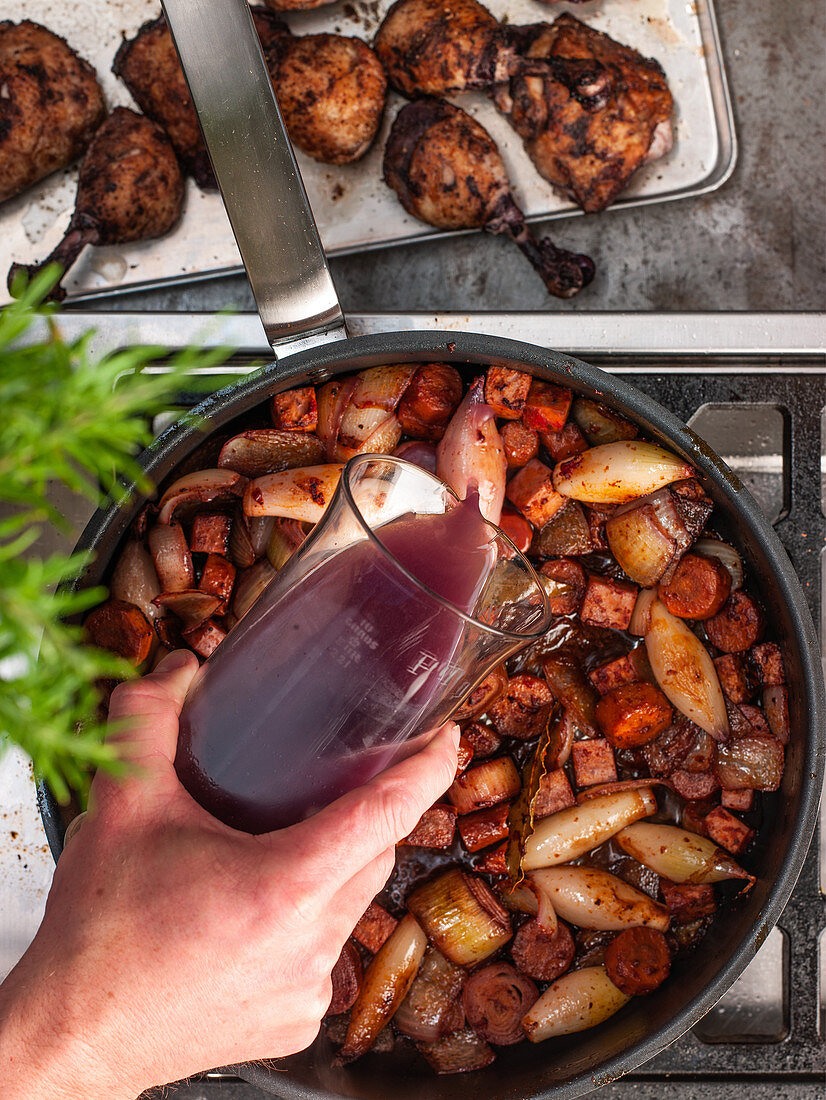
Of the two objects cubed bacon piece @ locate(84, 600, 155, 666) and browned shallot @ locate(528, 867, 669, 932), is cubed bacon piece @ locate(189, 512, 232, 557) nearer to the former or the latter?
cubed bacon piece @ locate(84, 600, 155, 666)

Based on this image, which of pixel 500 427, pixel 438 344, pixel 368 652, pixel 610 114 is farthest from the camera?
pixel 610 114

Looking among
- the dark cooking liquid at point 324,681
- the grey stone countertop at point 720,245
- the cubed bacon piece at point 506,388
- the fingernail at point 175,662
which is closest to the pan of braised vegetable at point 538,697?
the cubed bacon piece at point 506,388

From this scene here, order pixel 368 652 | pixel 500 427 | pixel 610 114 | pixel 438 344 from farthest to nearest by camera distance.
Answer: pixel 610 114 < pixel 500 427 < pixel 438 344 < pixel 368 652

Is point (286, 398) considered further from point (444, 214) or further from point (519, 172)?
point (519, 172)

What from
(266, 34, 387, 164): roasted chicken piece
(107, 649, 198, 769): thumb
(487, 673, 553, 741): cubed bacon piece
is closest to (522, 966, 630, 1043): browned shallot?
(487, 673, 553, 741): cubed bacon piece

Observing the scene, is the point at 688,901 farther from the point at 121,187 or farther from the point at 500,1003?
the point at 121,187

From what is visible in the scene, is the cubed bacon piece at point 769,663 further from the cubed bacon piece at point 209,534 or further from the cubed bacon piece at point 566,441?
the cubed bacon piece at point 209,534

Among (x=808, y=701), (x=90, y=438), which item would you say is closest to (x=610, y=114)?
(x=808, y=701)
